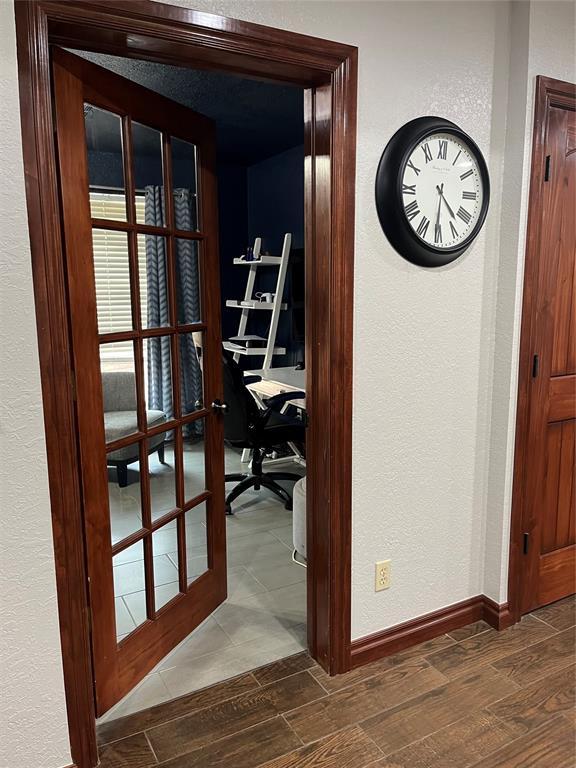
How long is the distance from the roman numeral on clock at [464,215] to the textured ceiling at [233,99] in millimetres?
1247

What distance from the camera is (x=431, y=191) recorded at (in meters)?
2.01

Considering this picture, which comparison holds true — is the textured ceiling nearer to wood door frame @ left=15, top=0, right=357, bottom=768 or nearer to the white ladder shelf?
the white ladder shelf

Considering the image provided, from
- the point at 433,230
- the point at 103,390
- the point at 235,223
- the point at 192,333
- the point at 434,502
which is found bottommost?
the point at 434,502

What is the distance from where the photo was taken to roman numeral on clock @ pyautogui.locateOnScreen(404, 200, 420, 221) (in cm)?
196

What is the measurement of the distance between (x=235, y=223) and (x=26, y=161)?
14.9ft

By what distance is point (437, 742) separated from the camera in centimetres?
182

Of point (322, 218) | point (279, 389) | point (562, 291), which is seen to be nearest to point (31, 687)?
point (322, 218)

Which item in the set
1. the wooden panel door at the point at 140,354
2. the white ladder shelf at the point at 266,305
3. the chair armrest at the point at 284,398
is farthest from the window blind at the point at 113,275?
the white ladder shelf at the point at 266,305

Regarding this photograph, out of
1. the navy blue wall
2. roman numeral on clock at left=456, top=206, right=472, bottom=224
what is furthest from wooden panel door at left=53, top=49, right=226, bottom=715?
the navy blue wall

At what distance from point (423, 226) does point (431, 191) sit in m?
0.12

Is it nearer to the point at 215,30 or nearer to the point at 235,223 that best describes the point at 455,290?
the point at 215,30

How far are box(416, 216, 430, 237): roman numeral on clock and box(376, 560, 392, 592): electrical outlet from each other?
119cm

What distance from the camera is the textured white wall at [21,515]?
4.54ft

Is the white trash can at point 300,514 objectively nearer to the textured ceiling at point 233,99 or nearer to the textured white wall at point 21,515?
the textured white wall at point 21,515
